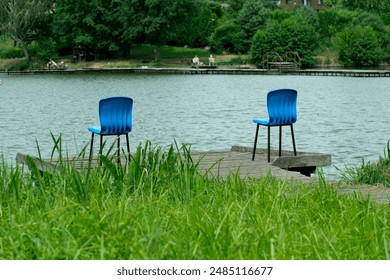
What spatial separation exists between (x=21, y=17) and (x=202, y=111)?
4771 cm

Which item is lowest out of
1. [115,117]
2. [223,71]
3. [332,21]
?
[223,71]

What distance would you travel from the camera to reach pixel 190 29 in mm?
86625

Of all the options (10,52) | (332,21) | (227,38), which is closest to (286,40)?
(227,38)

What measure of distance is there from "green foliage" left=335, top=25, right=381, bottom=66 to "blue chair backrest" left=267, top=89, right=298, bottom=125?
68192 mm

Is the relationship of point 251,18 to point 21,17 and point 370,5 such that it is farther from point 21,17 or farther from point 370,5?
point 21,17

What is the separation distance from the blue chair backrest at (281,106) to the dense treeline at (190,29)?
222 feet

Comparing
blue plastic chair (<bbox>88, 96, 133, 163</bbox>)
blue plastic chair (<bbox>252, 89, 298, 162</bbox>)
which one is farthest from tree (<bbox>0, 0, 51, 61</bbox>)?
blue plastic chair (<bbox>88, 96, 133, 163</bbox>)

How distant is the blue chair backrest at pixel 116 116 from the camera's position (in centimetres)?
1053

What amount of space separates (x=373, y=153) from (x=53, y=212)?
17896 mm

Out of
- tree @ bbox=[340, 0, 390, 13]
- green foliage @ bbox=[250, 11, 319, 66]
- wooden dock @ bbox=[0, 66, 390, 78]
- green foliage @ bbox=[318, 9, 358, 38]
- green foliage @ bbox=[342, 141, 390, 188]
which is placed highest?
tree @ bbox=[340, 0, 390, 13]

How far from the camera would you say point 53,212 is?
5.70 metres

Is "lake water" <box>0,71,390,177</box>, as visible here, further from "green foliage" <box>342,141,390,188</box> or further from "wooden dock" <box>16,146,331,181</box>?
"green foliage" <box>342,141,390,188</box>

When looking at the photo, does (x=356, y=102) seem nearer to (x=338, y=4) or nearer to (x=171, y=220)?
(x=171, y=220)

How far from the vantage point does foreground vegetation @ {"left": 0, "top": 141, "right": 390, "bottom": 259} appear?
4.84m
